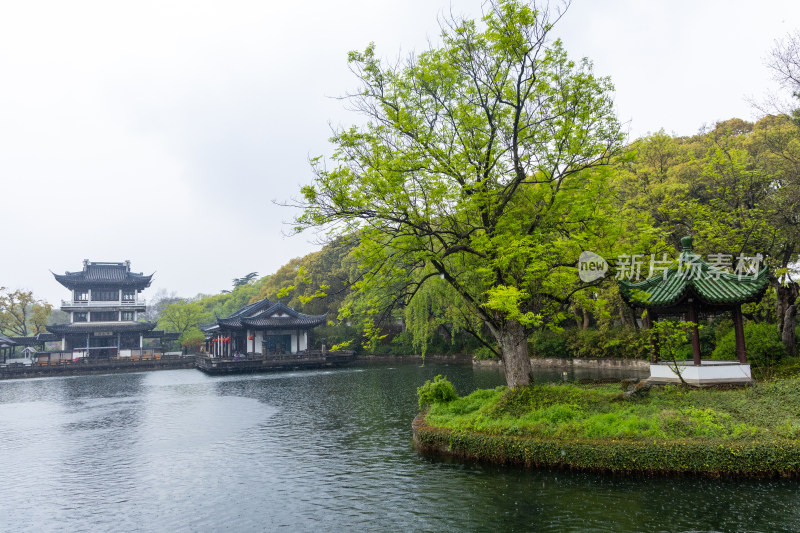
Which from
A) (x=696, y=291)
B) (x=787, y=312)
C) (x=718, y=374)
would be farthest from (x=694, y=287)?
(x=787, y=312)

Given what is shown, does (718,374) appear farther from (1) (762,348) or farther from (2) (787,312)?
(2) (787,312)

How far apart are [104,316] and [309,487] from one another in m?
49.7

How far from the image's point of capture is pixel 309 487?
934cm

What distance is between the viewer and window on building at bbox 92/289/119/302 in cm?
5019

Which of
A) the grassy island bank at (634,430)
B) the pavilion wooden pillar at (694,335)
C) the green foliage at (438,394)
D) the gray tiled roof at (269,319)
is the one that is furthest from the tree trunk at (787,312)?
the gray tiled roof at (269,319)

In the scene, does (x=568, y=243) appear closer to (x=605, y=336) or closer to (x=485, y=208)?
(x=485, y=208)

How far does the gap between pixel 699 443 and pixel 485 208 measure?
6.22m

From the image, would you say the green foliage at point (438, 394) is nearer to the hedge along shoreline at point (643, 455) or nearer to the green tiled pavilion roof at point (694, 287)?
the hedge along shoreline at point (643, 455)

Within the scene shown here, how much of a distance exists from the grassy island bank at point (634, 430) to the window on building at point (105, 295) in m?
49.3

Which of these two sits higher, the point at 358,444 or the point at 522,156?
the point at 522,156

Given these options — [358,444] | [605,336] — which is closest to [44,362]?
[358,444]

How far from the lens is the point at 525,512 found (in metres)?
7.45

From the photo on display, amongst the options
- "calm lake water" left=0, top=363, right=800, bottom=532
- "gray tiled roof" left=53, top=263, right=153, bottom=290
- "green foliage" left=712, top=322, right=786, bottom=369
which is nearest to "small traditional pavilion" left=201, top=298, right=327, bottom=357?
"gray tiled roof" left=53, top=263, right=153, bottom=290

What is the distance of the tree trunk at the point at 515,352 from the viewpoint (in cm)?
1171
